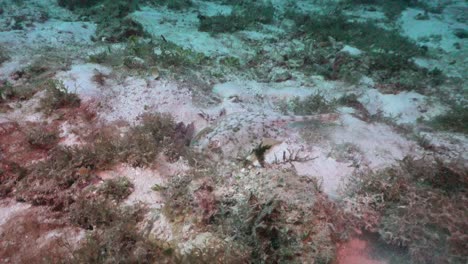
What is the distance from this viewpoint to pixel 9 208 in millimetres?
3717

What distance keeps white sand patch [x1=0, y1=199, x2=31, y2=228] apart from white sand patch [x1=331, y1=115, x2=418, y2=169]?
460 centimetres

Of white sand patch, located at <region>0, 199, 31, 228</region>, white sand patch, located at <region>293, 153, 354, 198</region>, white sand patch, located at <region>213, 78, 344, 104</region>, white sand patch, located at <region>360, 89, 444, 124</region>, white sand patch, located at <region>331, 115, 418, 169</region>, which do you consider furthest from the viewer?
white sand patch, located at <region>213, 78, 344, 104</region>

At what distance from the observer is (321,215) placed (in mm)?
3439

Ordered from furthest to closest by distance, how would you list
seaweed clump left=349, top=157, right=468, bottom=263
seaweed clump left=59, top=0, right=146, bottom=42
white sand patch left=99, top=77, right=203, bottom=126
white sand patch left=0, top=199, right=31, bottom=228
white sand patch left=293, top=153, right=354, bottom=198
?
seaweed clump left=59, top=0, right=146, bottom=42
white sand patch left=99, top=77, right=203, bottom=126
white sand patch left=293, top=153, right=354, bottom=198
white sand patch left=0, top=199, right=31, bottom=228
seaweed clump left=349, top=157, right=468, bottom=263

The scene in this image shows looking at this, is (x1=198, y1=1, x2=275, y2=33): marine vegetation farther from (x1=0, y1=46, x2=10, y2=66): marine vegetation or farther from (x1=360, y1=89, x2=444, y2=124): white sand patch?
(x1=0, y1=46, x2=10, y2=66): marine vegetation

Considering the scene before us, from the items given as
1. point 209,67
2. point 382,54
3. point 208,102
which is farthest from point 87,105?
point 382,54

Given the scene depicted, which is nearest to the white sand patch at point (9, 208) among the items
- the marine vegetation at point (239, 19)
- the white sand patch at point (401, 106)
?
the white sand patch at point (401, 106)

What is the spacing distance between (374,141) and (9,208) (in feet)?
17.7

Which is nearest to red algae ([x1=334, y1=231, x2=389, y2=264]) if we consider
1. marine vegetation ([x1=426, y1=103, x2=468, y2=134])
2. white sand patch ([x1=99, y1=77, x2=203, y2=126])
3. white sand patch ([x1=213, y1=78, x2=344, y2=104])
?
white sand patch ([x1=99, y1=77, x2=203, y2=126])

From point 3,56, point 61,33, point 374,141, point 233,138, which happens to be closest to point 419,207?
point 374,141

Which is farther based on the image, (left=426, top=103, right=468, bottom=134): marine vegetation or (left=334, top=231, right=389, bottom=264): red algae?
(left=426, top=103, right=468, bottom=134): marine vegetation

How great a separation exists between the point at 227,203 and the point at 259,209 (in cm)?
43

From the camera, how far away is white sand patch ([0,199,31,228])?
361 cm

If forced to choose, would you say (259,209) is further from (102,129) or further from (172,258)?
(102,129)
